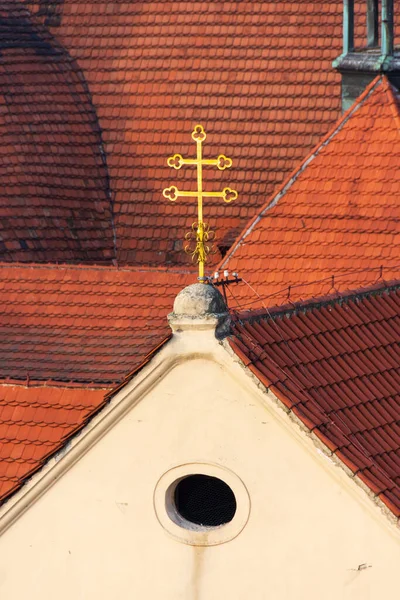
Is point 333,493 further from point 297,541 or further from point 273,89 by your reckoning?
point 273,89

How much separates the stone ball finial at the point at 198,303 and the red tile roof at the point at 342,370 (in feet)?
1.23

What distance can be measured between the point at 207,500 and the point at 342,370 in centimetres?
207

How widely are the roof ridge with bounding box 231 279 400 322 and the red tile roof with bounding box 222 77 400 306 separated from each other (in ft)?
11.2

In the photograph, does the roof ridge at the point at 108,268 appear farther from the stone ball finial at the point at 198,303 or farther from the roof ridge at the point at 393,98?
the stone ball finial at the point at 198,303

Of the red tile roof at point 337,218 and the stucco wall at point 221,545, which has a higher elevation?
the red tile roof at point 337,218

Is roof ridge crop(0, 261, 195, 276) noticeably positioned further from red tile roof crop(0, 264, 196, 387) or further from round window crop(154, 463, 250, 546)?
round window crop(154, 463, 250, 546)

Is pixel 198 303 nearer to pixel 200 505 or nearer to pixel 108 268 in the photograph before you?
pixel 200 505

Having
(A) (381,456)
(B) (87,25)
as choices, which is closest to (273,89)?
(B) (87,25)

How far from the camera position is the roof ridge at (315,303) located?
840 inches

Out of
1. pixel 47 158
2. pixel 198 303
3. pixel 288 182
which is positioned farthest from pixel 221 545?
pixel 47 158

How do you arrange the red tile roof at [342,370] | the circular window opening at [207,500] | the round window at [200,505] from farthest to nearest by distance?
1. the circular window opening at [207,500]
2. the round window at [200,505]
3. the red tile roof at [342,370]

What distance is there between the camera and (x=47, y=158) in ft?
113

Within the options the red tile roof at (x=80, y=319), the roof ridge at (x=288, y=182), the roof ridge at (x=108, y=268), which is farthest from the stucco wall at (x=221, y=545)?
the roof ridge at (x=288, y=182)

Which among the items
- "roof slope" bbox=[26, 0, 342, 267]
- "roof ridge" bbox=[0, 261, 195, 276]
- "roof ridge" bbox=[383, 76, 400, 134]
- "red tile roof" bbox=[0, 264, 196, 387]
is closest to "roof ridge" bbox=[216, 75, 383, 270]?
"roof ridge" bbox=[383, 76, 400, 134]
